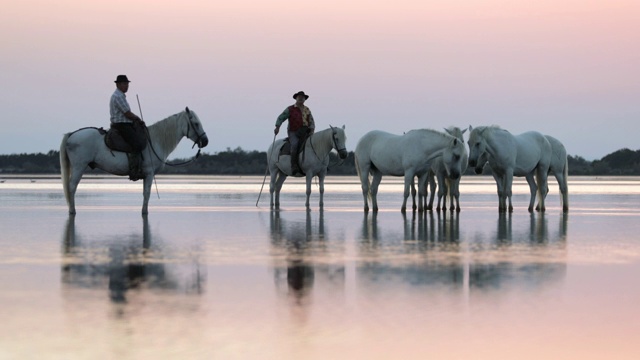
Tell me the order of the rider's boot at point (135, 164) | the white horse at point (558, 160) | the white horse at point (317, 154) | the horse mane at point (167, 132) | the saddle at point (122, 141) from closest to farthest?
the saddle at point (122, 141), the rider's boot at point (135, 164), the horse mane at point (167, 132), the white horse at point (317, 154), the white horse at point (558, 160)

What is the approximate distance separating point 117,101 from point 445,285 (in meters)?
11.6

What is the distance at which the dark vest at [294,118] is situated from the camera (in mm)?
21969

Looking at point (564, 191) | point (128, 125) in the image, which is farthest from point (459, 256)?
point (564, 191)

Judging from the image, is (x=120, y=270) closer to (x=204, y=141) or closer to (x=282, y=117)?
(x=204, y=141)

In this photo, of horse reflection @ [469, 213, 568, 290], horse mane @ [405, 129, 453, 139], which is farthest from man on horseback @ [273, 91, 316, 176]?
horse reflection @ [469, 213, 568, 290]

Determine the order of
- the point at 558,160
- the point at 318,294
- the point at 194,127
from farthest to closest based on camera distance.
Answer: the point at 558,160, the point at 194,127, the point at 318,294

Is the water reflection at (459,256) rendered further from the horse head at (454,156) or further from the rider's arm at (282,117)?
the rider's arm at (282,117)

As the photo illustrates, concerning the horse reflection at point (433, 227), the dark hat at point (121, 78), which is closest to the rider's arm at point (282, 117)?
the horse reflection at point (433, 227)

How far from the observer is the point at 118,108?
60.2 ft

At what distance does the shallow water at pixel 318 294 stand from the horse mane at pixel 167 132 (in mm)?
5103

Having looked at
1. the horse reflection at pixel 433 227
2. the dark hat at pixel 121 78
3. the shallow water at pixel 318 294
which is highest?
the dark hat at pixel 121 78

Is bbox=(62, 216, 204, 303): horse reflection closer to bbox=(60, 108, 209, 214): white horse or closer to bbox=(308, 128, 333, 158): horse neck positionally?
bbox=(60, 108, 209, 214): white horse

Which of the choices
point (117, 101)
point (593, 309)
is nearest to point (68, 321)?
point (593, 309)

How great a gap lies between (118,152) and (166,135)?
105 cm
